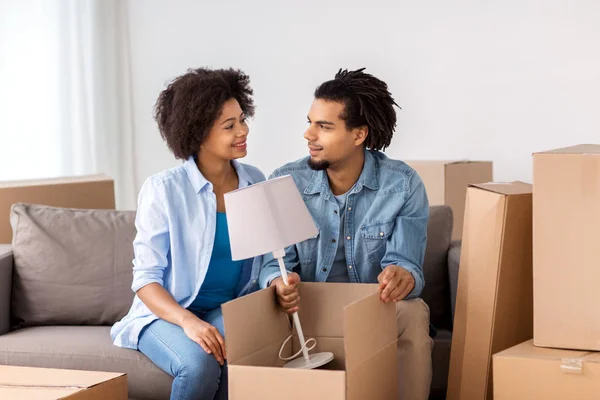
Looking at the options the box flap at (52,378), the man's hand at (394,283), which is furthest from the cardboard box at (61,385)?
the man's hand at (394,283)

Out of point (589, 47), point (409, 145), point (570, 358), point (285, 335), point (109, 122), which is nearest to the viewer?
point (570, 358)

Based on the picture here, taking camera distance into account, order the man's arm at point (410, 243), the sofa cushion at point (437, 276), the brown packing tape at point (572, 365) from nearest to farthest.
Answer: the brown packing tape at point (572, 365), the man's arm at point (410, 243), the sofa cushion at point (437, 276)

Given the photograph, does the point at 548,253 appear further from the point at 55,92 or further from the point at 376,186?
the point at 55,92

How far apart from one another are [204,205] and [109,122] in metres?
2.47

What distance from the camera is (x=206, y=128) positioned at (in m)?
2.41

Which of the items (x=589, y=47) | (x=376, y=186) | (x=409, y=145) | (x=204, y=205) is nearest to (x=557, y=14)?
(x=589, y=47)

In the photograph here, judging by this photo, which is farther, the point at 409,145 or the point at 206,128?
the point at 409,145

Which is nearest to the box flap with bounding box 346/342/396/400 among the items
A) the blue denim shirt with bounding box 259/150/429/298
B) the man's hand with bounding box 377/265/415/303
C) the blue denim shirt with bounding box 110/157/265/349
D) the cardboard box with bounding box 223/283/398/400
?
the cardboard box with bounding box 223/283/398/400

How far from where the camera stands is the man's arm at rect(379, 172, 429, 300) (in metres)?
2.23

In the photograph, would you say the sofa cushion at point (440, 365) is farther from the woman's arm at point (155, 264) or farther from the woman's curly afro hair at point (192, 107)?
the woman's curly afro hair at point (192, 107)

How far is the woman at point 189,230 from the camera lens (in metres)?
2.31

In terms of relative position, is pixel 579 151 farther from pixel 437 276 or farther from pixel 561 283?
pixel 437 276

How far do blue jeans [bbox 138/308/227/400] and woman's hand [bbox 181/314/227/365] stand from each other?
17 millimetres

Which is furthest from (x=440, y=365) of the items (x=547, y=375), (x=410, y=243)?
(x=547, y=375)
